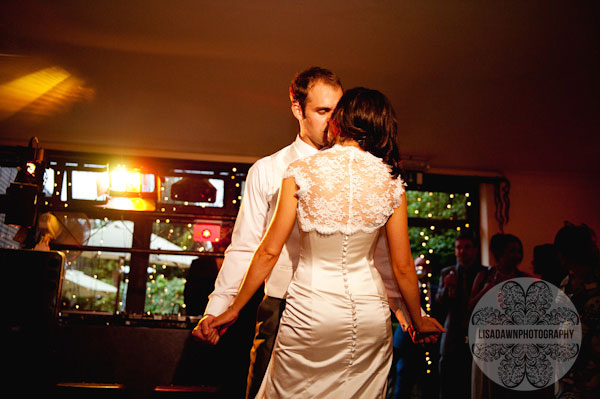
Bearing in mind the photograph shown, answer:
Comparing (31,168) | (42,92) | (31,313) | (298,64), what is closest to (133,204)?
(42,92)

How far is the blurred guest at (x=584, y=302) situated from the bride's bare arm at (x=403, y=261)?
57.0 inches

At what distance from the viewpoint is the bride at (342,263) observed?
153cm

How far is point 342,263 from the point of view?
159 centimetres

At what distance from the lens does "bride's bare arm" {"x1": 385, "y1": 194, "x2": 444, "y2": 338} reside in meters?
1.67

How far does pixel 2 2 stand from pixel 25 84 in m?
1.42

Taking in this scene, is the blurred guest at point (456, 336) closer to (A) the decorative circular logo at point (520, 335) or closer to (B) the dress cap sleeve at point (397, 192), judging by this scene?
(A) the decorative circular logo at point (520, 335)

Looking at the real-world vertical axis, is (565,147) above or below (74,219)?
above

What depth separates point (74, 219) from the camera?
20.2 ft

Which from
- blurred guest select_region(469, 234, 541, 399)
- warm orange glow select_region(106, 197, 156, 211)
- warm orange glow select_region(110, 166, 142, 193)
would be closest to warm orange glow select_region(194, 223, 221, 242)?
warm orange glow select_region(106, 197, 156, 211)

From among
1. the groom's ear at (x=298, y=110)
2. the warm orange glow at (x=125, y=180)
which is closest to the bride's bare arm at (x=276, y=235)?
the groom's ear at (x=298, y=110)

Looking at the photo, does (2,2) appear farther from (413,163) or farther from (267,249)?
(413,163)

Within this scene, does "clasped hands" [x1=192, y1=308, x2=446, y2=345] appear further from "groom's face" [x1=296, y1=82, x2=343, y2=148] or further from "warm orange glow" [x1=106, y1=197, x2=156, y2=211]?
"warm orange glow" [x1=106, y1=197, x2=156, y2=211]

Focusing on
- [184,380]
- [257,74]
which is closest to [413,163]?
[257,74]

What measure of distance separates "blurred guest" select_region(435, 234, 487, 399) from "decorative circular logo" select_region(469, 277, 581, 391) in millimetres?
497
